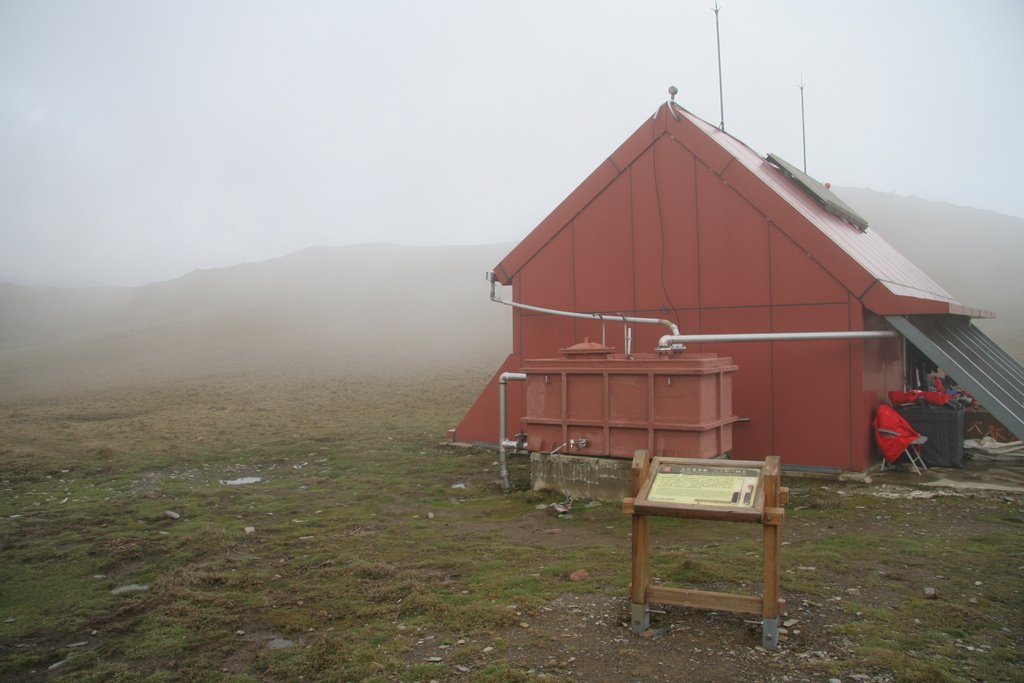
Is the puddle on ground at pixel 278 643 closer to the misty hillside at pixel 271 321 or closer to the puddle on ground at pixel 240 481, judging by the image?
the puddle on ground at pixel 240 481

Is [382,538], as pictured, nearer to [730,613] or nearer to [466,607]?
[466,607]

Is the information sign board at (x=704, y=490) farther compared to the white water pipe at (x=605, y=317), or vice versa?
the white water pipe at (x=605, y=317)

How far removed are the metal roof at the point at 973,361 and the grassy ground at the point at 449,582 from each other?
142 centimetres

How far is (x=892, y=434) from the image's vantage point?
12.7 m

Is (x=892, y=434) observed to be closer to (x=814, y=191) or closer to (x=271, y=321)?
(x=814, y=191)

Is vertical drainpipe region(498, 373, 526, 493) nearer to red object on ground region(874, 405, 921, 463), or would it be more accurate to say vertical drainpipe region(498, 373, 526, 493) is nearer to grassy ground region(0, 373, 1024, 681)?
grassy ground region(0, 373, 1024, 681)

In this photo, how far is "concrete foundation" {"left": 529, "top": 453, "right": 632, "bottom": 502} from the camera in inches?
437

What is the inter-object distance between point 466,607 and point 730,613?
2.27 metres

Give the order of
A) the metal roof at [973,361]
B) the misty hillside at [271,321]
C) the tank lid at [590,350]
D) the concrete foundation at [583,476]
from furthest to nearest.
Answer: the misty hillside at [271,321]
the tank lid at [590,350]
the metal roof at [973,361]
the concrete foundation at [583,476]

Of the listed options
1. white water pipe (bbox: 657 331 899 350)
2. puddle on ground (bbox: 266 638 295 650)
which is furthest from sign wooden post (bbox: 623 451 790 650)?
white water pipe (bbox: 657 331 899 350)

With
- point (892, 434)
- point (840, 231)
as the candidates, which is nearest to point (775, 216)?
point (840, 231)

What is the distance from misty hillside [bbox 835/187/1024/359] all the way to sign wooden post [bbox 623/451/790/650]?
43665 millimetres

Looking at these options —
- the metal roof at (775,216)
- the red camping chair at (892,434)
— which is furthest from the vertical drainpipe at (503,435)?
the red camping chair at (892,434)

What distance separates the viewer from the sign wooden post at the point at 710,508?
18.8 feet
